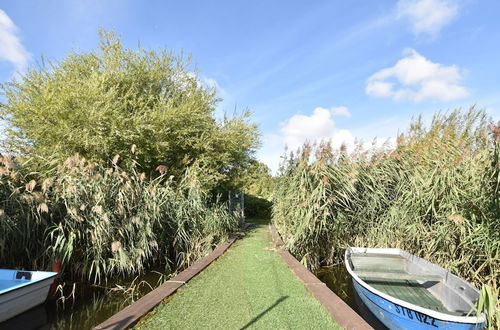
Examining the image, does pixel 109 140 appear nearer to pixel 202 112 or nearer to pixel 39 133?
pixel 39 133

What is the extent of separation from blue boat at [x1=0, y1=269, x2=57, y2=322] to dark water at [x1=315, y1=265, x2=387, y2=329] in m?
5.05

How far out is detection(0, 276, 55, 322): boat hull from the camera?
145 inches

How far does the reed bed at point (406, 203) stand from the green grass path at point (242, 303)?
4.64ft

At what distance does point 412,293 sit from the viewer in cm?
467

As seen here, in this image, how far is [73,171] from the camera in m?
5.58

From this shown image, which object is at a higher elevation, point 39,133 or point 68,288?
point 39,133

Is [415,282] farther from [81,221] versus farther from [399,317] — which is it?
[81,221]

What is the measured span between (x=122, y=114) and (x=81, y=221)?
4359mm

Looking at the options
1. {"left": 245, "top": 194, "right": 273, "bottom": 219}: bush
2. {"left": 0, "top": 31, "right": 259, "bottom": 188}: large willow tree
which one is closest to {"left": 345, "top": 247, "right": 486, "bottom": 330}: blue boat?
{"left": 0, "top": 31, "right": 259, "bottom": 188}: large willow tree

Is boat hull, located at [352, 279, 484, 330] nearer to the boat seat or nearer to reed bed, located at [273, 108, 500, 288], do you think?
the boat seat

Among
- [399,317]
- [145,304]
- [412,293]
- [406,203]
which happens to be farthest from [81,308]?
[406,203]

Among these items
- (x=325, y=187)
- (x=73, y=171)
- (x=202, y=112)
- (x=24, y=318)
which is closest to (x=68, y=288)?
(x=24, y=318)

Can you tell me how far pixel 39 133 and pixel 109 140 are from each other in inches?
91.2

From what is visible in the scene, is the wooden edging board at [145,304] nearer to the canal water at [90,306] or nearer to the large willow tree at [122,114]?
the canal water at [90,306]
